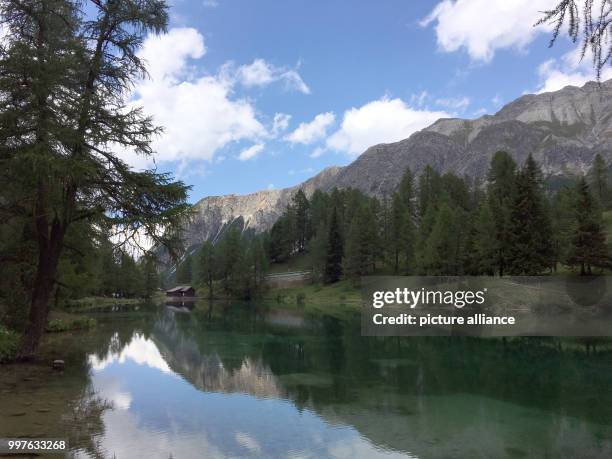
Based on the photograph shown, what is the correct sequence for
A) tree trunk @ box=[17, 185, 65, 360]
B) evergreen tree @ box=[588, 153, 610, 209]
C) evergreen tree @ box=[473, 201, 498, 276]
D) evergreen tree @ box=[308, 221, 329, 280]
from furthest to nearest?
1. evergreen tree @ box=[588, 153, 610, 209]
2. evergreen tree @ box=[308, 221, 329, 280]
3. evergreen tree @ box=[473, 201, 498, 276]
4. tree trunk @ box=[17, 185, 65, 360]

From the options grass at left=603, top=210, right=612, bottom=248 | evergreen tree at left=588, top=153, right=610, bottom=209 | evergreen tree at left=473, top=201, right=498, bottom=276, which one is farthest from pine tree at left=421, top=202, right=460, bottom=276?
evergreen tree at left=588, top=153, right=610, bottom=209

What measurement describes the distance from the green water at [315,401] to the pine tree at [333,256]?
66649mm

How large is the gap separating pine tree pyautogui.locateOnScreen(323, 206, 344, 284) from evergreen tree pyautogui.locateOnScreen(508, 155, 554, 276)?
151 feet

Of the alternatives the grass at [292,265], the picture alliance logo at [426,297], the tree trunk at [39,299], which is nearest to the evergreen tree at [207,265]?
the grass at [292,265]

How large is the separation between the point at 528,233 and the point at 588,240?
650 centimetres

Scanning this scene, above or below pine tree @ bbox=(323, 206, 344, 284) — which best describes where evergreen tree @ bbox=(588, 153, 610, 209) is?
above

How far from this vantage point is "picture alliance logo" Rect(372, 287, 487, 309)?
179 ft

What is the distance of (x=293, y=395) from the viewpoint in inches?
755

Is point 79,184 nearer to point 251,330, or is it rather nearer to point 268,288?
point 251,330

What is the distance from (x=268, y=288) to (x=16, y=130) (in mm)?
95947

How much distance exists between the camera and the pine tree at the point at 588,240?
5272 centimetres

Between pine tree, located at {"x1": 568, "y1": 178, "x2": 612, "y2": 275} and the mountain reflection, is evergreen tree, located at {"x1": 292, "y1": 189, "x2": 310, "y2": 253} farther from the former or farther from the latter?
the mountain reflection

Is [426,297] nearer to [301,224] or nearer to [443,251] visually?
[443,251]

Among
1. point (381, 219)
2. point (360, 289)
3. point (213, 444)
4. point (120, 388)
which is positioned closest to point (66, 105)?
point (120, 388)
